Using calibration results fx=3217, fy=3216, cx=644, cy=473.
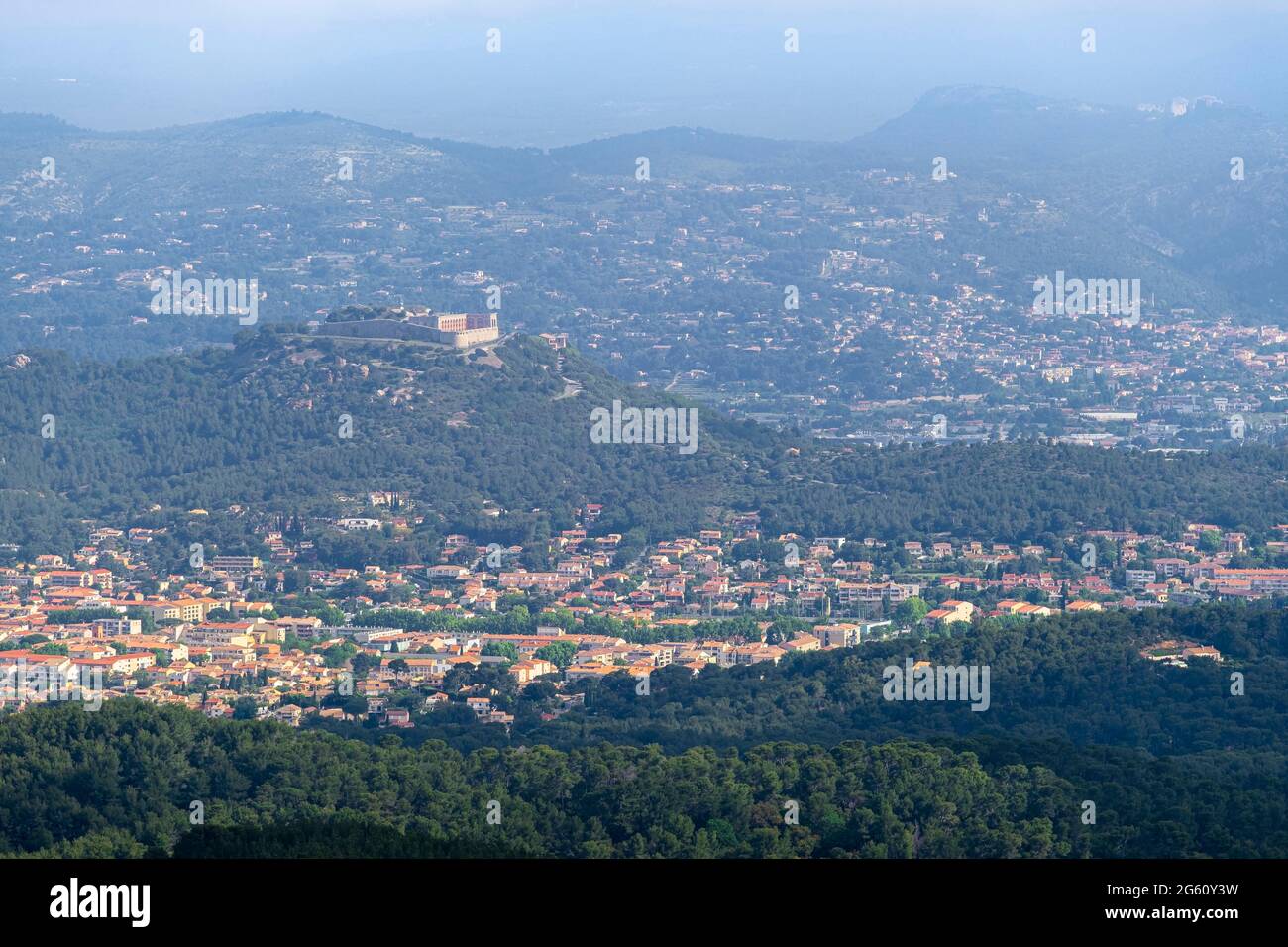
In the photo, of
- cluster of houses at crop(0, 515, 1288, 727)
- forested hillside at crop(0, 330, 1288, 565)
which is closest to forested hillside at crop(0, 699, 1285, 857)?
cluster of houses at crop(0, 515, 1288, 727)

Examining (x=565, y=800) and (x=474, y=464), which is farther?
(x=474, y=464)

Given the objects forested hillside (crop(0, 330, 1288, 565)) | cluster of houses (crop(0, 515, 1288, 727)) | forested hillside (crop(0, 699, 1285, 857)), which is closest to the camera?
forested hillside (crop(0, 699, 1285, 857))

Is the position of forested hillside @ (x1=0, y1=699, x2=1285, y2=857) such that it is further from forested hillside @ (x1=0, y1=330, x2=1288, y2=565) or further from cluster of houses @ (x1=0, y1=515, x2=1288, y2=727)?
forested hillside @ (x1=0, y1=330, x2=1288, y2=565)

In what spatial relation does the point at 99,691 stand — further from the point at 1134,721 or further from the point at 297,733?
the point at 1134,721

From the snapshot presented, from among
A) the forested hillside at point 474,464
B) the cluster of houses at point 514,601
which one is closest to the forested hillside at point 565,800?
the cluster of houses at point 514,601

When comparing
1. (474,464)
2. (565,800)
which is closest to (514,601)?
(474,464)

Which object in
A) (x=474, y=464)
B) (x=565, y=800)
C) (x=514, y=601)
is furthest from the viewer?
(x=474, y=464)

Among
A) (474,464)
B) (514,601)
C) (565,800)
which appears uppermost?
(474,464)

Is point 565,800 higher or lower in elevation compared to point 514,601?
higher

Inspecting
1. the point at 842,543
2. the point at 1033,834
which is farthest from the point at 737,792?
the point at 842,543

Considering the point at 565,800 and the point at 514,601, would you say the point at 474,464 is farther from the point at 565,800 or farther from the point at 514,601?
the point at 565,800

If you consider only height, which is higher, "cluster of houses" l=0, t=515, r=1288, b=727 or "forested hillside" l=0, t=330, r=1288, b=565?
"forested hillside" l=0, t=330, r=1288, b=565
